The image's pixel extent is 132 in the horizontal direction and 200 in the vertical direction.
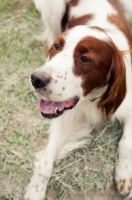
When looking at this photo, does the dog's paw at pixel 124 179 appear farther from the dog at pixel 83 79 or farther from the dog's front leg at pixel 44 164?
the dog's front leg at pixel 44 164

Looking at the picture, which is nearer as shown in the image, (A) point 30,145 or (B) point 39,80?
(B) point 39,80

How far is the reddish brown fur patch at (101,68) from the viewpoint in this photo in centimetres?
293

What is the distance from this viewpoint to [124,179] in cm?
338

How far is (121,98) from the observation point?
3115 millimetres

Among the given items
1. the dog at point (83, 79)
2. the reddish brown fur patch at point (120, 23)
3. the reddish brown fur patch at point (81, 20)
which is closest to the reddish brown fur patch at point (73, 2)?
the dog at point (83, 79)

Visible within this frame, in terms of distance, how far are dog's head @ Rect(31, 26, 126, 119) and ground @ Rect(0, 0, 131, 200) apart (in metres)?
0.65

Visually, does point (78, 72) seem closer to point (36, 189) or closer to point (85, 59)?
point (85, 59)

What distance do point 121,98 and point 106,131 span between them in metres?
0.78

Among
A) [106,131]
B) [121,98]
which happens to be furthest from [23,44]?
Result: [121,98]

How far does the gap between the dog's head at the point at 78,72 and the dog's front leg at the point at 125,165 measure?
0.52m

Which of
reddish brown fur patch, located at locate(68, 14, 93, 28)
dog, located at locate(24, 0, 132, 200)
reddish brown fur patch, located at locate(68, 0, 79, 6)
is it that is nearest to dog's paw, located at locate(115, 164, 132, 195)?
dog, located at locate(24, 0, 132, 200)

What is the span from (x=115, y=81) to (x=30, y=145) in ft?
3.67

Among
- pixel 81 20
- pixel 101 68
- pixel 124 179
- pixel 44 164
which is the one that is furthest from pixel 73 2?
pixel 124 179

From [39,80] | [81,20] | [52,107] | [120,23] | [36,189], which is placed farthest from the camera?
[81,20]
